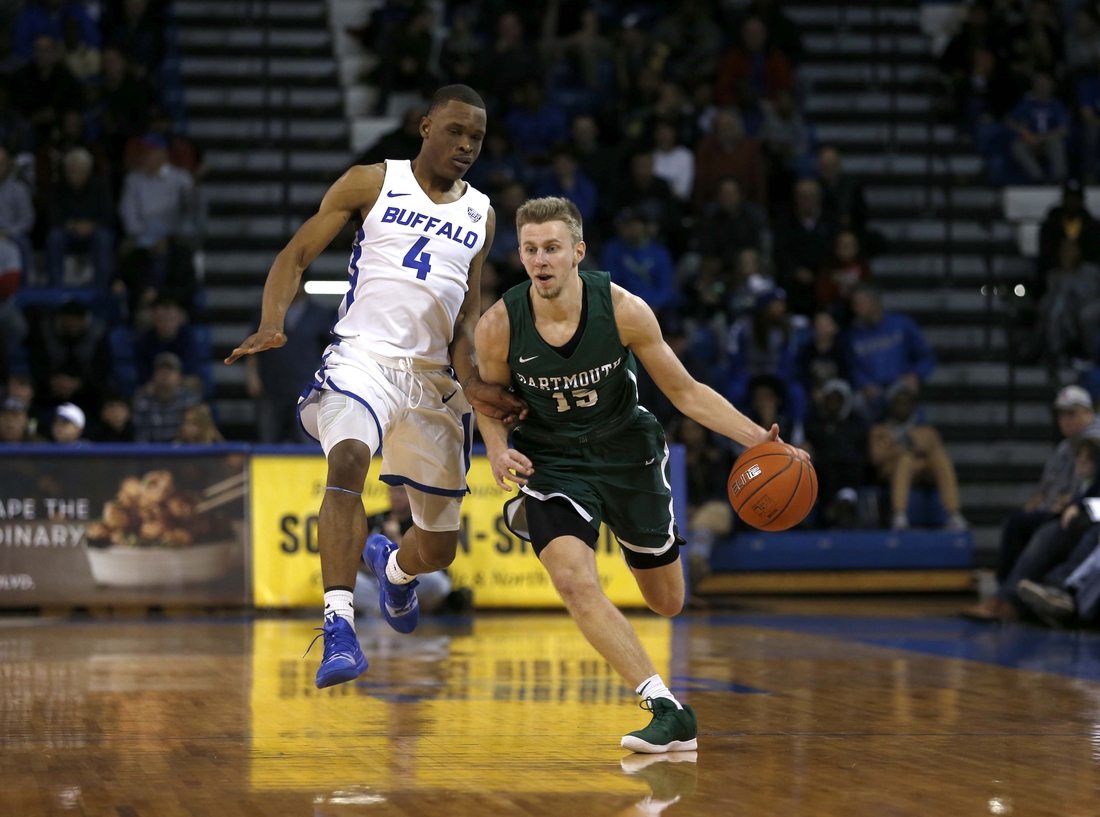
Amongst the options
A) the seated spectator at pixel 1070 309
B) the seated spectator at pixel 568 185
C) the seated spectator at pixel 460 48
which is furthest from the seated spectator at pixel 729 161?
the seated spectator at pixel 1070 309

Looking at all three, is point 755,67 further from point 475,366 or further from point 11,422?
point 475,366

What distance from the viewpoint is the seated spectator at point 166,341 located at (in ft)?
39.5

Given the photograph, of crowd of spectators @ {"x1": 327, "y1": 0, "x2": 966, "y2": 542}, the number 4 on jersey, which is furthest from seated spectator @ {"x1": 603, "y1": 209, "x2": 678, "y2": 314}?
the number 4 on jersey

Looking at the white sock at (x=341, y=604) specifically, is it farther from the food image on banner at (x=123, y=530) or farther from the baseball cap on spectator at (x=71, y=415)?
the baseball cap on spectator at (x=71, y=415)

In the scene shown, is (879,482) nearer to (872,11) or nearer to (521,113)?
(521,113)

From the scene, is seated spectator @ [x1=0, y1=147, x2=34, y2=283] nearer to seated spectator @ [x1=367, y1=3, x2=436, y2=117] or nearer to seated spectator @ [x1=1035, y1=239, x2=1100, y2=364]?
seated spectator @ [x1=367, y1=3, x2=436, y2=117]

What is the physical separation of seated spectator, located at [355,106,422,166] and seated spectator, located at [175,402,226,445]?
130 inches

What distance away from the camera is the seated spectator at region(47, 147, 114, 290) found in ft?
43.0

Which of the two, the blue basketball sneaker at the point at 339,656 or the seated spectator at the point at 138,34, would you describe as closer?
the blue basketball sneaker at the point at 339,656

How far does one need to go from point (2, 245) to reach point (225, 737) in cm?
875

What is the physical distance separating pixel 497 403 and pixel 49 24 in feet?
37.3

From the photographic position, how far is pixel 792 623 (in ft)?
33.0

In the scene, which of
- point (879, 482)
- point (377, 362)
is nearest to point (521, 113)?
point (879, 482)

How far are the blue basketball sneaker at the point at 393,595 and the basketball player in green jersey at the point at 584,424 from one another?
3.28ft
